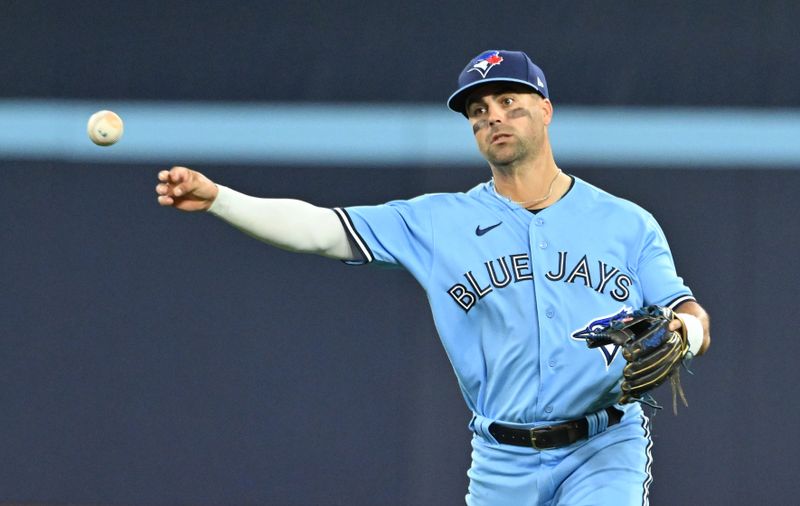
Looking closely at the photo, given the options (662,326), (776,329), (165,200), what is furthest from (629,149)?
(165,200)

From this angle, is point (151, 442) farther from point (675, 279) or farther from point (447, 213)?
point (675, 279)

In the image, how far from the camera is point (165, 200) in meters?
2.83

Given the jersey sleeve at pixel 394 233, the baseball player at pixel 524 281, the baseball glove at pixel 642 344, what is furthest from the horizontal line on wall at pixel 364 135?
the baseball glove at pixel 642 344

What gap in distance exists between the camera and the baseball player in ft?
10.2

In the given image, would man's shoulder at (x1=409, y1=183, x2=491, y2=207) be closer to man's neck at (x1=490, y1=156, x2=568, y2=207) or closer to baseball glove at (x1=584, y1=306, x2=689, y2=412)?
man's neck at (x1=490, y1=156, x2=568, y2=207)

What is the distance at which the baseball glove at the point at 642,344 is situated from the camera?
2889 millimetres

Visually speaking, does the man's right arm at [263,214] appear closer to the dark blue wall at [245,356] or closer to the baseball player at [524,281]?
the baseball player at [524,281]

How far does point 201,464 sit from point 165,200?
3722 mm

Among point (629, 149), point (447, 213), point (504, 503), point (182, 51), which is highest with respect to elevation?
point (182, 51)

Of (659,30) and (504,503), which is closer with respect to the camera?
(504,503)

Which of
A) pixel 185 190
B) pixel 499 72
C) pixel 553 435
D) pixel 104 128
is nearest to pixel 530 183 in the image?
pixel 499 72

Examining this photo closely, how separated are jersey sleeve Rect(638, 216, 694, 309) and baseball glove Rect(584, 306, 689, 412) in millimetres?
251

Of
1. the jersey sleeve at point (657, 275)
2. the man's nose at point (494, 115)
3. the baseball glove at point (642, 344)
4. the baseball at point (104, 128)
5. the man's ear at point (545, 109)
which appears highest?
the man's ear at point (545, 109)

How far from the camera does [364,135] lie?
639 cm
